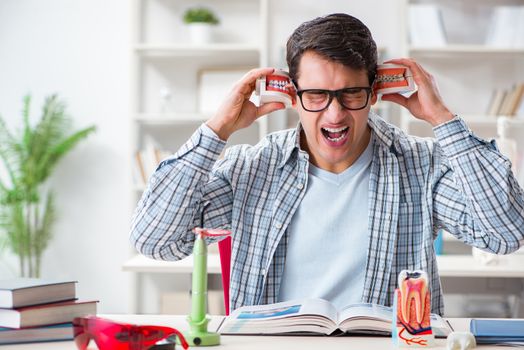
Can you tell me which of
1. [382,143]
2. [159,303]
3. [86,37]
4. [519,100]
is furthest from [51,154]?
[382,143]

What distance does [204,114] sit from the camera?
172 inches

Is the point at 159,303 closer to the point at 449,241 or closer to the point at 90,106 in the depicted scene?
the point at 90,106

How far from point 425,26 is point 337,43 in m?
2.66

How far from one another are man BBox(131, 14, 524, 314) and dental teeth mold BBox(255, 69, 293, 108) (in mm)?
21

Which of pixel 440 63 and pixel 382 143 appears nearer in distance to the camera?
pixel 382 143

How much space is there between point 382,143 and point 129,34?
300cm

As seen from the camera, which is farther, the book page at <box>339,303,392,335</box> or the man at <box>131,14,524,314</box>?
the man at <box>131,14,524,314</box>

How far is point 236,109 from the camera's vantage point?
1.92 metres

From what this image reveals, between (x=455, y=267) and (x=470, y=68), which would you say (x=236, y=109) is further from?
(x=470, y=68)

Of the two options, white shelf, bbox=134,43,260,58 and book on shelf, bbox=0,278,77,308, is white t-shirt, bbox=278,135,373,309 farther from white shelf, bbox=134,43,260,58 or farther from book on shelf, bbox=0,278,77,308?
white shelf, bbox=134,43,260,58

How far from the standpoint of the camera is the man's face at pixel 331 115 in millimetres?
1804

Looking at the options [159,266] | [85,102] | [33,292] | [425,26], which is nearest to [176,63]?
[85,102]

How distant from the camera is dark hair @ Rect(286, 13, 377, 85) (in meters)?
1.81

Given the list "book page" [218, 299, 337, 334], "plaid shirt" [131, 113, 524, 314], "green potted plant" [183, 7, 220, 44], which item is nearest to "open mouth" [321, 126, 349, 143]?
"plaid shirt" [131, 113, 524, 314]
